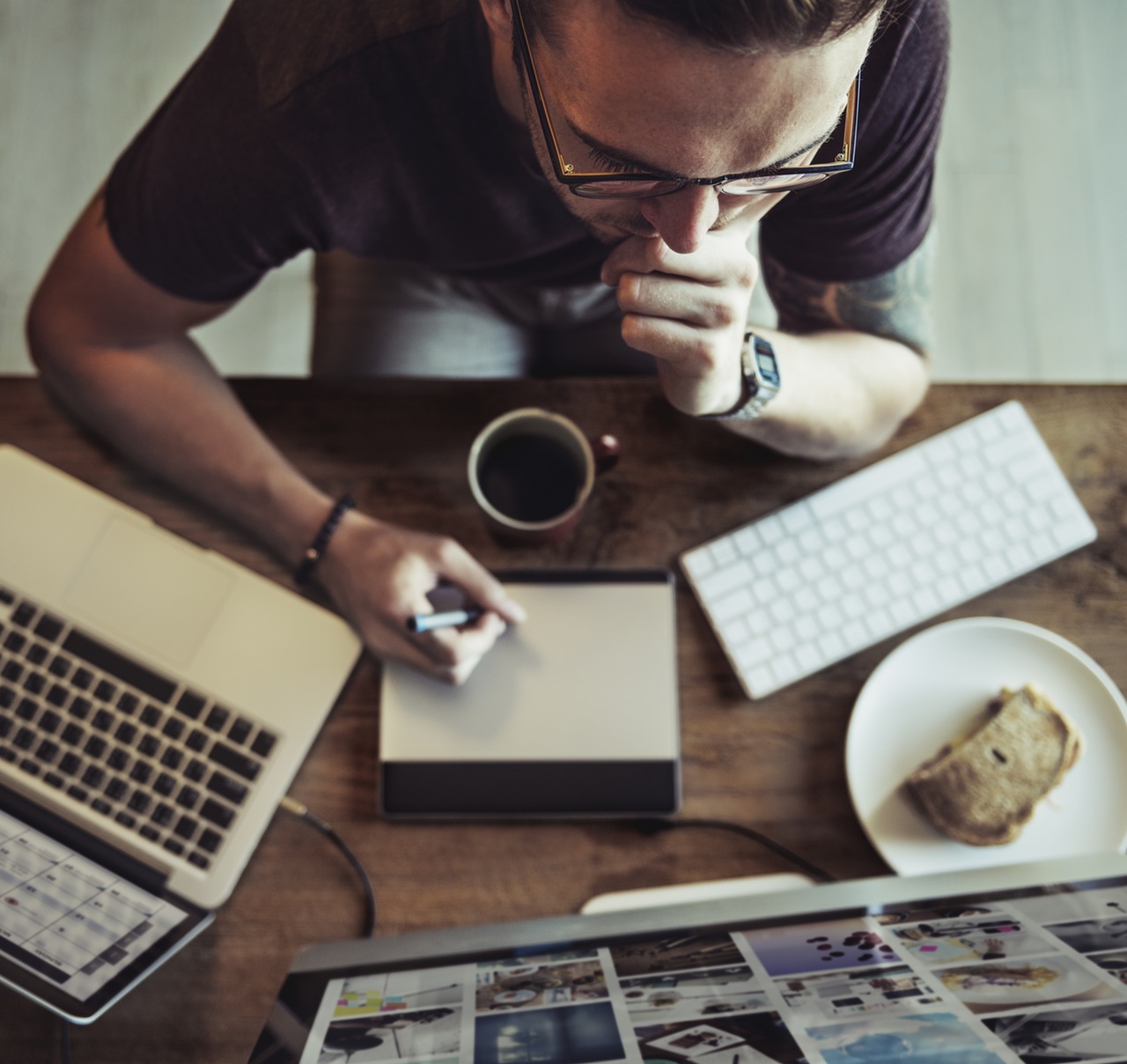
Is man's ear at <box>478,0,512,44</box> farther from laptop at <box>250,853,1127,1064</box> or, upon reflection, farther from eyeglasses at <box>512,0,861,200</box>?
laptop at <box>250,853,1127,1064</box>

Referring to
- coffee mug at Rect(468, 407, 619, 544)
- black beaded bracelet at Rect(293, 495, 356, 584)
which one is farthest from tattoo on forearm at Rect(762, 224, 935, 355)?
black beaded bracelet at Rect(293, 495, 356, 584)

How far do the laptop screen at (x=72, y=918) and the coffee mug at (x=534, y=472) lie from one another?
0.44 m

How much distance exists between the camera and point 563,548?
93 centimetres

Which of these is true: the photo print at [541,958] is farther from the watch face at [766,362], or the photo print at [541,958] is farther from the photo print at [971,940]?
the watch face at [766,362]

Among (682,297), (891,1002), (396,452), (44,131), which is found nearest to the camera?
(891,1002)

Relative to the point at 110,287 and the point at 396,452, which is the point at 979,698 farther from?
the point at 110,287

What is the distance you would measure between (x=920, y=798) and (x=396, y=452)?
0.62m

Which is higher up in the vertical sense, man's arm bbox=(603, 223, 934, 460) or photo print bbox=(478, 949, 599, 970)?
man's arm bbox=(603, 223, 934, 460)

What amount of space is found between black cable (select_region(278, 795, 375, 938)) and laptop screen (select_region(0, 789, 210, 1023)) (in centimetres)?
13

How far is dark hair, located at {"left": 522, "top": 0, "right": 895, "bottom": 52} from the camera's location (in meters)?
0.47

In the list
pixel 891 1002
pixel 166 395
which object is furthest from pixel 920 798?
pixel 166 395

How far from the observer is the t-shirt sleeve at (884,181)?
2.41 ft

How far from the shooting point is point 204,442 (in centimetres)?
92

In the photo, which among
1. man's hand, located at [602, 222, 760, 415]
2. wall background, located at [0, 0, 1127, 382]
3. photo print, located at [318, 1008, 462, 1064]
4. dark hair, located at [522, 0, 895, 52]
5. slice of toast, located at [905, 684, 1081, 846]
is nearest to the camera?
dark hair, located at [522, 0, 895, 52]
